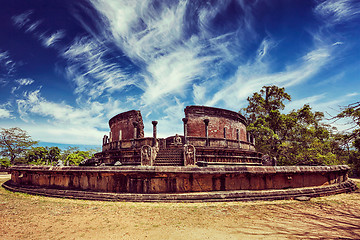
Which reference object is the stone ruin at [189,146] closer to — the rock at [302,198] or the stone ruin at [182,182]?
the stone ruin at [182,182]

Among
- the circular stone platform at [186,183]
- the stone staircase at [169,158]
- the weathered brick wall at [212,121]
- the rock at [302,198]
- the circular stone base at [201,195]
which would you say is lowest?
the rock at [302,198]

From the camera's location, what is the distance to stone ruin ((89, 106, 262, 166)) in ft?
30.0

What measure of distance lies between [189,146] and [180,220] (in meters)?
5.45

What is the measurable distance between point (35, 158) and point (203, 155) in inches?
1194

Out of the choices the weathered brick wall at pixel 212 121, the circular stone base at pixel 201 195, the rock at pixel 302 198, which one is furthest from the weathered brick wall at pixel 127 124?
the rock at pixel 302 198

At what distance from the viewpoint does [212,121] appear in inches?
670

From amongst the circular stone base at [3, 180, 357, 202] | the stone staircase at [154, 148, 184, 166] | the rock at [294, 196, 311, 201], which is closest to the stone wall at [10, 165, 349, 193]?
the circular stone base at [3, 180, 357, 202]

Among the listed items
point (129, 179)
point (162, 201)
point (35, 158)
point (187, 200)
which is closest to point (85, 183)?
point (129, 179)

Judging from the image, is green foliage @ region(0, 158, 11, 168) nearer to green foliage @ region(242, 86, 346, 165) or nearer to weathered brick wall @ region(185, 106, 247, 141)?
weathered brick wall @ region(185, 106, 247, 141)

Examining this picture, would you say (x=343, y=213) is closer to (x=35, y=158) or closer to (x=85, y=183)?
(x=85, y=183)

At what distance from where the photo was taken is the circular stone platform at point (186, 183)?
487 cm

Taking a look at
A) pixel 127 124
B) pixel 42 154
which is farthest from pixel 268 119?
pixel 42 154

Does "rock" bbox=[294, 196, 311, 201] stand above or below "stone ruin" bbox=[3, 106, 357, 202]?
below

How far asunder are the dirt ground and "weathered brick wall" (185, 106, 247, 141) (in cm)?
1182
